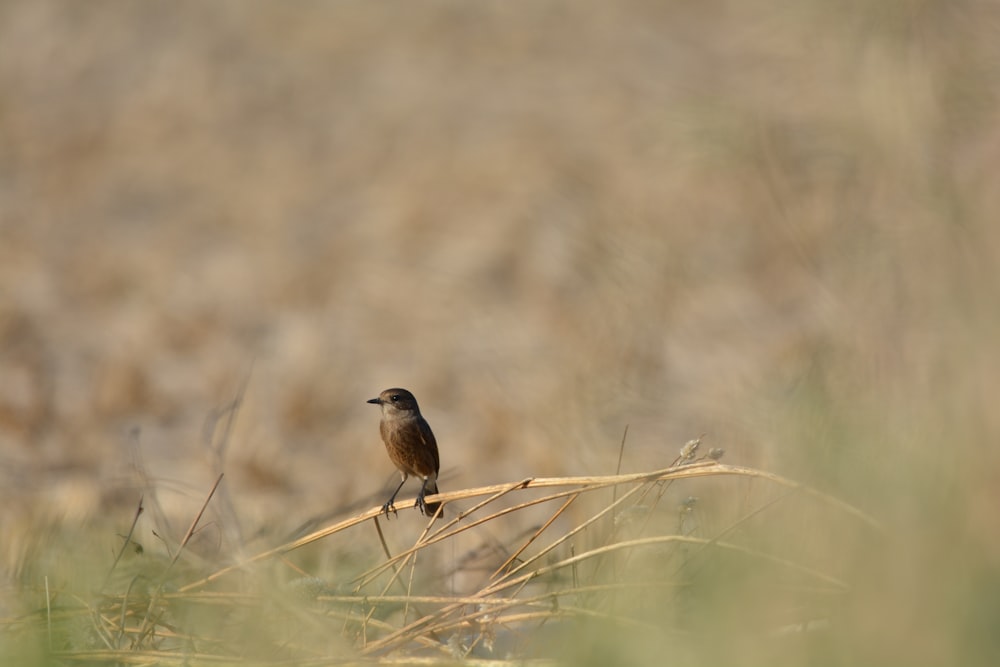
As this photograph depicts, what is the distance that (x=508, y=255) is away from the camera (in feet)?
31.8

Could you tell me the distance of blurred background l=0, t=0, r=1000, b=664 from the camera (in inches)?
89.9

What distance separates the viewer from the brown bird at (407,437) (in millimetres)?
4762

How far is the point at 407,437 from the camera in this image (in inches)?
187

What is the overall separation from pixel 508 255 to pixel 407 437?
5.05 m

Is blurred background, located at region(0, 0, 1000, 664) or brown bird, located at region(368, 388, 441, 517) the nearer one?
blurred background, located at region(0, 0, 1000, 664)

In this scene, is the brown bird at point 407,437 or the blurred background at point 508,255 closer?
the blurred background at point 508,255

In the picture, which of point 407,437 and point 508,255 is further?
point 508,255

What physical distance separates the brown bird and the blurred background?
0.57 meters

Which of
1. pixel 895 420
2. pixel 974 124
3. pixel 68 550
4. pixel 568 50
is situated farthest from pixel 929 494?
pixel 568 50

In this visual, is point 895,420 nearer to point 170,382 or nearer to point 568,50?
point 170,382

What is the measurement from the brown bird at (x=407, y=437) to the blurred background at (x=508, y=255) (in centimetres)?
57

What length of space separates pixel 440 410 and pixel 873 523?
661 centimetres

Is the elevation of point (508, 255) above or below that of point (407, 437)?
below

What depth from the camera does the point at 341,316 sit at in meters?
9.64
